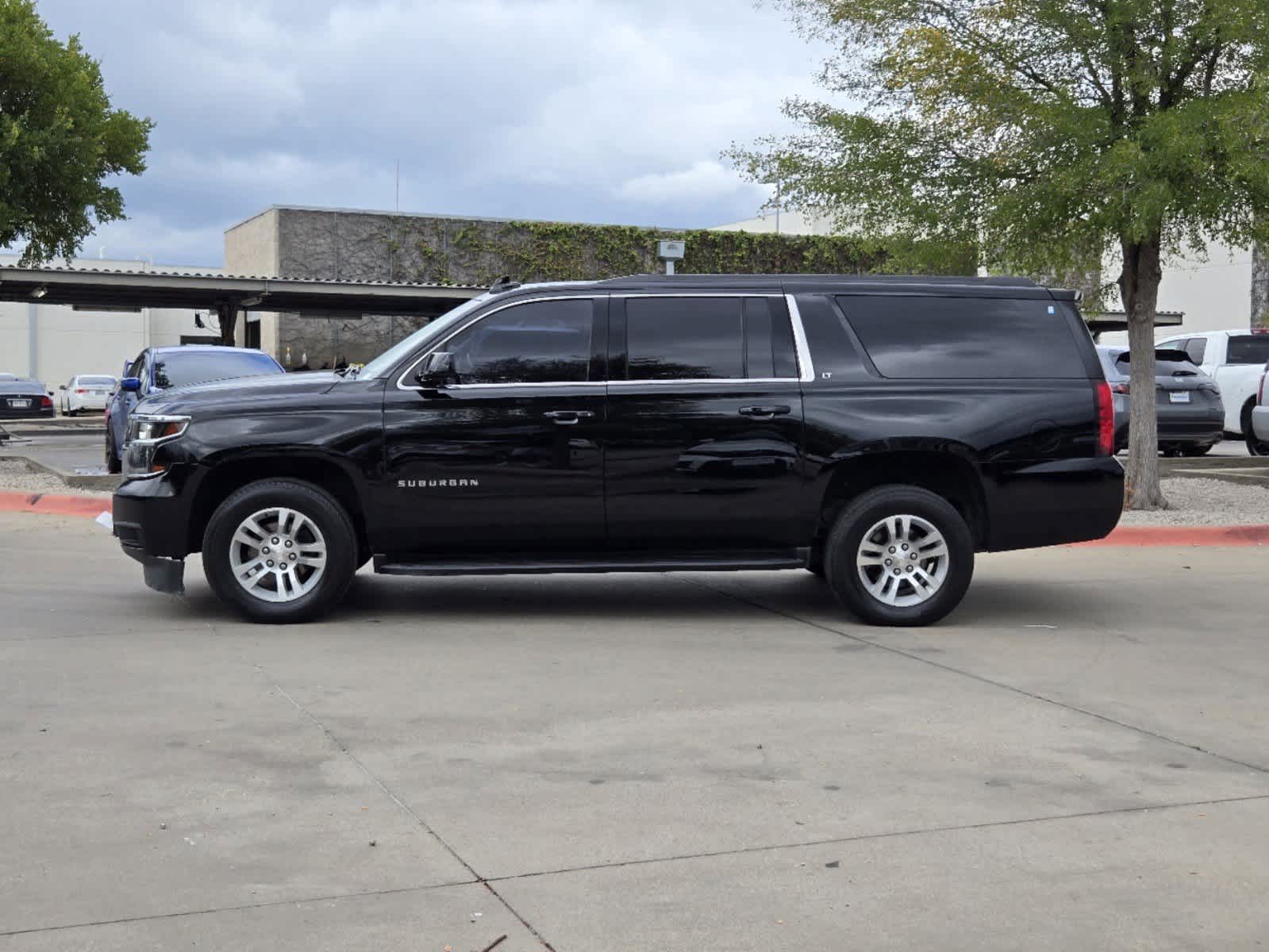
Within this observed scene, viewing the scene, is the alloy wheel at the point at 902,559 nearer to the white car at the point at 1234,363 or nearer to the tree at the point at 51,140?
the white car at the point at 1234,363

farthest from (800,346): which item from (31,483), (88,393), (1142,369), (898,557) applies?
(88,393)

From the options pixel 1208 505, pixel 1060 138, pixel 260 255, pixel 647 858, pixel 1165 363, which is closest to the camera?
pixel 647 858

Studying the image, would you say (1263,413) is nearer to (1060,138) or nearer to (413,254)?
(1060,138)

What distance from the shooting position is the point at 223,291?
1344 inches

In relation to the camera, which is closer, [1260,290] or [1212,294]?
[1260,290]

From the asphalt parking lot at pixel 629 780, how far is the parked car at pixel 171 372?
8.82 m

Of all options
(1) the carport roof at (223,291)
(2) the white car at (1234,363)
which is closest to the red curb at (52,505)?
(2) the white car at (1234,363)

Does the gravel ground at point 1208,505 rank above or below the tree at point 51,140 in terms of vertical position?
below

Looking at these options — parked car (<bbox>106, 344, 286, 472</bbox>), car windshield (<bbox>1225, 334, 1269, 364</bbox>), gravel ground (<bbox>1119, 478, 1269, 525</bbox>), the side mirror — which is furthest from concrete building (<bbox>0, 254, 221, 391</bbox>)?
the side mirror

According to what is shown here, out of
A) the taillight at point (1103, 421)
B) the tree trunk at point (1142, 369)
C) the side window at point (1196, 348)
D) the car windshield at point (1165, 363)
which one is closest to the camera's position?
the taillight at point (1103, 421)

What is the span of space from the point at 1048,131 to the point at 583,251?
37.0 meters

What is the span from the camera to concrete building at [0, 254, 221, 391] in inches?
A: 2490

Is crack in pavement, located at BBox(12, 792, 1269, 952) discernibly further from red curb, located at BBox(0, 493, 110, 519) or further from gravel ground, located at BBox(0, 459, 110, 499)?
gravel ground, located at BBox(0, 459, 110, 499)

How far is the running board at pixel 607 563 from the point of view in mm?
8125
